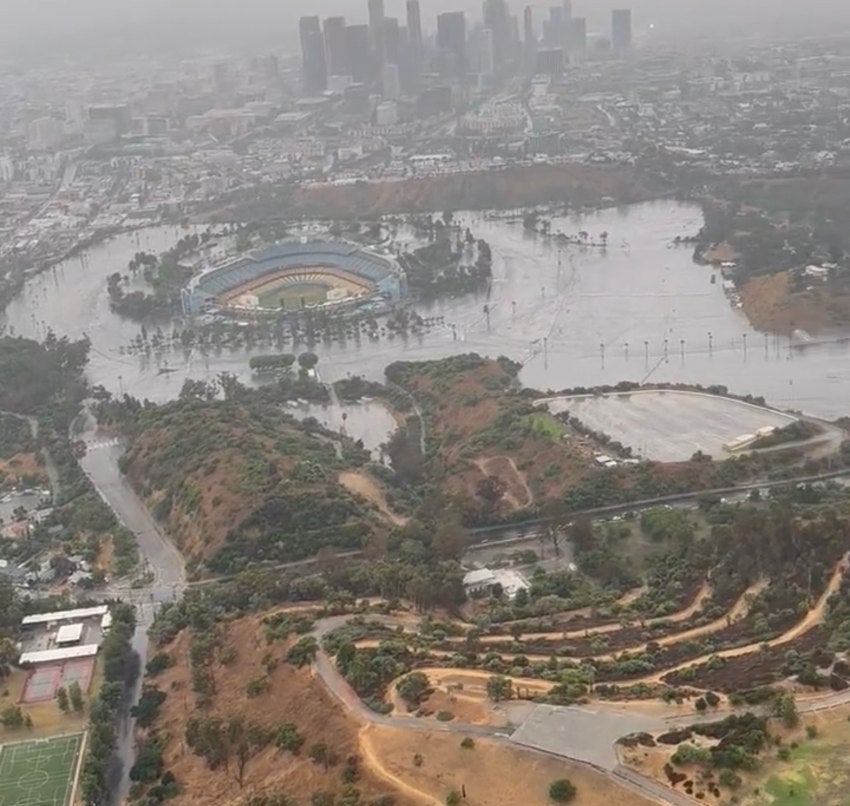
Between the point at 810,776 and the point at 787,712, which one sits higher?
the point at 787,712

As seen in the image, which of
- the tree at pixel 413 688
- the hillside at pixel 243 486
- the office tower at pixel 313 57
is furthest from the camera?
the office tower at pixel 313 57

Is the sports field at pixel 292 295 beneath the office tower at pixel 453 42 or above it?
beneath

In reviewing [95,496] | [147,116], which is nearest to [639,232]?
[95,496]

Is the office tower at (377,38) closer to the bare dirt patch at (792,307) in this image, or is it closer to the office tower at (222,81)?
the office tower at (222,81)

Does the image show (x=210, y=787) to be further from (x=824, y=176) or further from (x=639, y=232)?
→ (x=824, y=176)

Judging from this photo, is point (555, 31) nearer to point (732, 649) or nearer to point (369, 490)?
point (369, 490)

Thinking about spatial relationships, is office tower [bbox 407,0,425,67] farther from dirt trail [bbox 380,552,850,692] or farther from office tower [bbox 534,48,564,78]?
dirt trail [bbox 380,552,850,692]

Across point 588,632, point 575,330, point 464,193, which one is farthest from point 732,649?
point 464,193

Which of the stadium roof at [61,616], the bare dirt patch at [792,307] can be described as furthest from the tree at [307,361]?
the stadium roof at [61,616]
